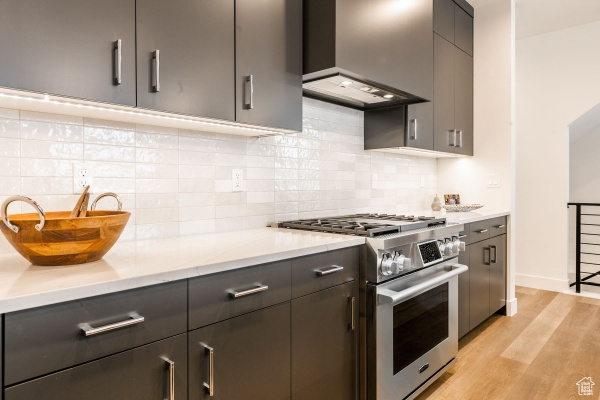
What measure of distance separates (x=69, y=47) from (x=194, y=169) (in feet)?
2.58

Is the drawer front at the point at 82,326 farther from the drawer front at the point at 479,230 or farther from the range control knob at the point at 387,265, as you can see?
the drawer front at the point at 479,230

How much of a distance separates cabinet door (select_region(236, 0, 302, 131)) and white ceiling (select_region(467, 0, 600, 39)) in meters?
2.41

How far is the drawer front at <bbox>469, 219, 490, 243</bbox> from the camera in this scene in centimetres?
273

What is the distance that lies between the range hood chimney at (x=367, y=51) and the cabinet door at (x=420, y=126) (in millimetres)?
195

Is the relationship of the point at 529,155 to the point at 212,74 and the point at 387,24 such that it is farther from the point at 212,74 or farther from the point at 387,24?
A: the point at 212,74

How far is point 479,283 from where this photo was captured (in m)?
2.86

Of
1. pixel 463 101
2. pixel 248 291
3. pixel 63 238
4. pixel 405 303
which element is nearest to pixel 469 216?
pixel 463 101

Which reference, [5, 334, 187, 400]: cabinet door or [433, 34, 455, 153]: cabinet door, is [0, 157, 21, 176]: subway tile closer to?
[5, 334, 187, 400]: cabinet door

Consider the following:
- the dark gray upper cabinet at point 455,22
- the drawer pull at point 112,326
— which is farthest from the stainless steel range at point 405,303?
the dark gray upper cabinet at point 455,22

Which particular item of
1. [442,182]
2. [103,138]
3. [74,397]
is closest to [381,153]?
[442,182]

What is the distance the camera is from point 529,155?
4.19 meters

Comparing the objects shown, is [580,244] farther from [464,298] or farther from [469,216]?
[464,298]

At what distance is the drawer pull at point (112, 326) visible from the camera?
0.89 meters

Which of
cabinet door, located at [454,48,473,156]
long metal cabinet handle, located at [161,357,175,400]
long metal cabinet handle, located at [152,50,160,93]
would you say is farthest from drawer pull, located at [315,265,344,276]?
cabinet door, located at [454,48,473,156]
